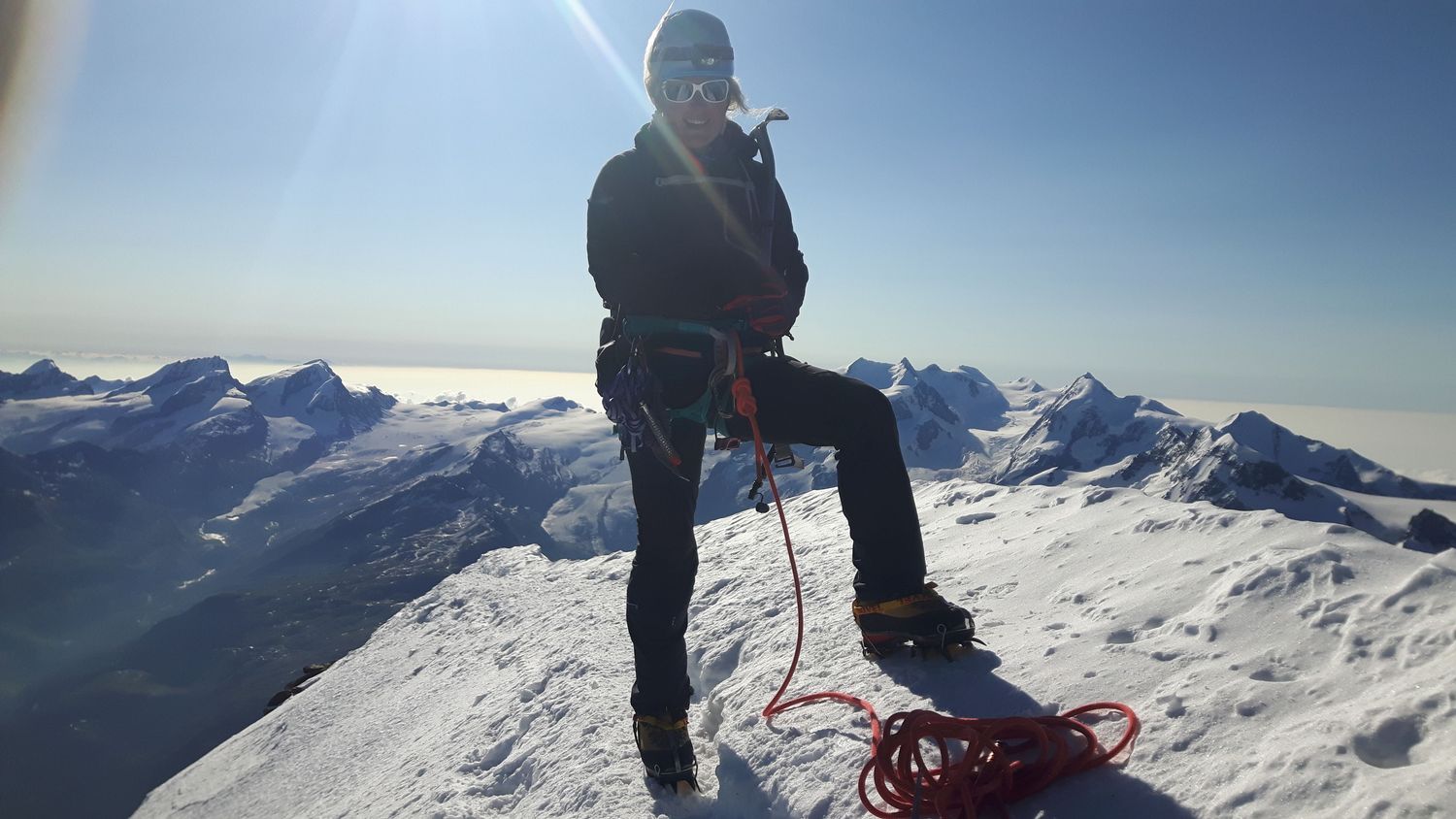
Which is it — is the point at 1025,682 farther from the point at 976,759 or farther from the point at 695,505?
the point at 695,505

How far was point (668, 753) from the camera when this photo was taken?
4.77 meters

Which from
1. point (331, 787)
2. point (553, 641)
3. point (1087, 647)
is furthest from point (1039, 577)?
point (331, 787)

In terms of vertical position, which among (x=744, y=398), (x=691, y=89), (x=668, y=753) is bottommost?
(x=668, y=753)

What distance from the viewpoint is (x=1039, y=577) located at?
647cm

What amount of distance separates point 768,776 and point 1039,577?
3300 millimetres

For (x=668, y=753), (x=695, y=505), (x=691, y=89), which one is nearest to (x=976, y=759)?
(x=668, y=753)

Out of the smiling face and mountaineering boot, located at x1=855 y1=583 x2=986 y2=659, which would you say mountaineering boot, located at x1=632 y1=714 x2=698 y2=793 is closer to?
mountaineering boot, located at x1=855 y1=583 x2=986 y2=659

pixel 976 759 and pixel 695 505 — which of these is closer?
pixel 976 759

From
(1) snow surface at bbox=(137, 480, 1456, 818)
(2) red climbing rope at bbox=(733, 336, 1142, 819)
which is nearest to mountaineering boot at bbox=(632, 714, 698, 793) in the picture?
(1) snow surface at bbox=(137, 480, 1456, 818)

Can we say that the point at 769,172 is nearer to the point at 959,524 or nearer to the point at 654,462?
the point at 654,462

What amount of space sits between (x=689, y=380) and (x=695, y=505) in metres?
0.84

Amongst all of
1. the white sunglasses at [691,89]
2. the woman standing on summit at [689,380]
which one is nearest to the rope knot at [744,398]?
the woman standing on summit at [689,380]

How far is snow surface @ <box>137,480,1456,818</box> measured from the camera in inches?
125

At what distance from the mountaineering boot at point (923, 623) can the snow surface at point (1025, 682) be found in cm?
14
